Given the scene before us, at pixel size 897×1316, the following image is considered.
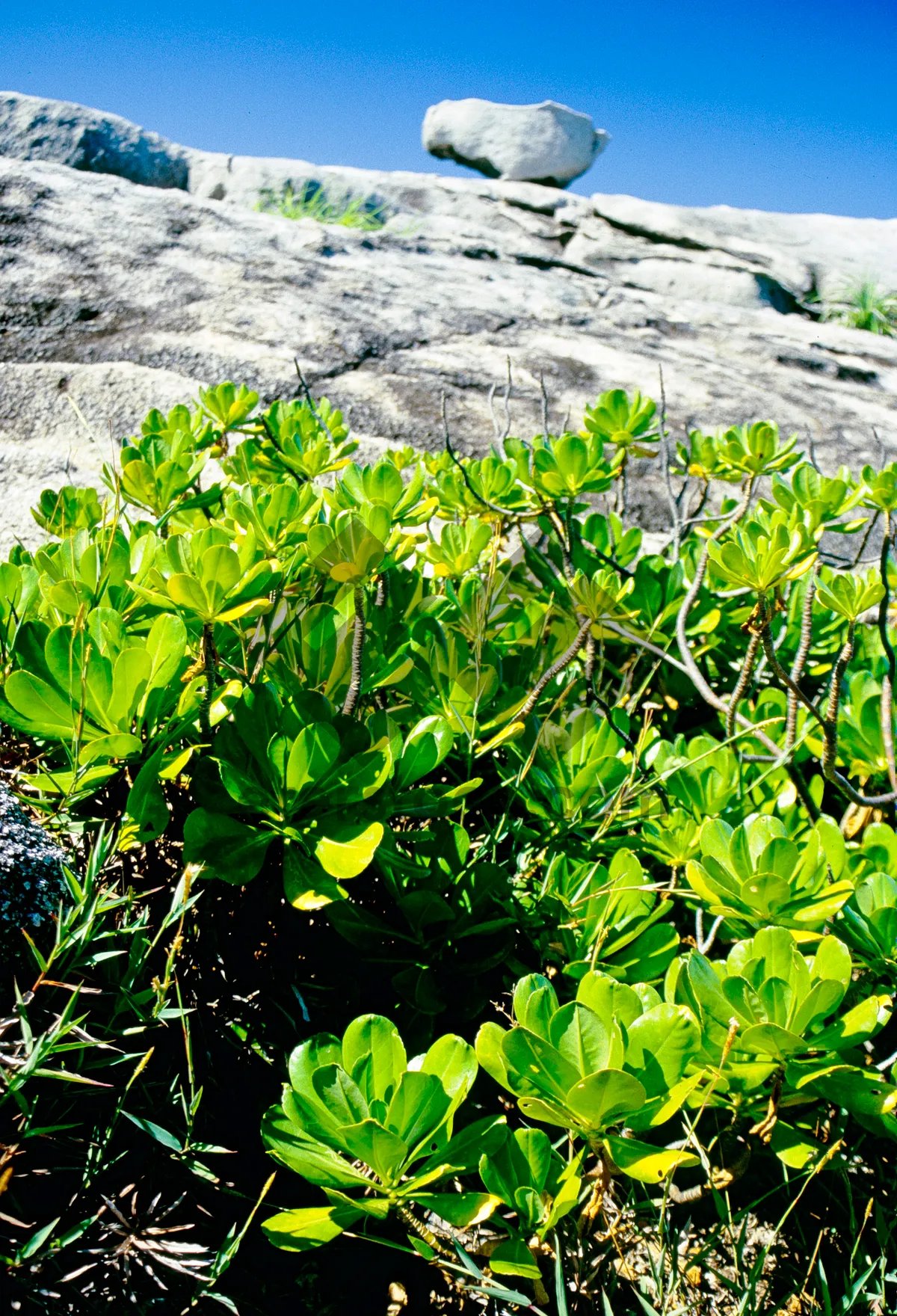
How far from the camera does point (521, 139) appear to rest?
14.7 m

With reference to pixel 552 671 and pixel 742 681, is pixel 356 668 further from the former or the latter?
pixel 742 681

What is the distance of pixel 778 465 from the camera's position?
1.62 meters

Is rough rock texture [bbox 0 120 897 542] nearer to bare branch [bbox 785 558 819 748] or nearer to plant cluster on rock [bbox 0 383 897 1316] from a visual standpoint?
plant cluster on rock [bbox 0 383 897 1316]

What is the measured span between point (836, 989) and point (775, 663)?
419 mm

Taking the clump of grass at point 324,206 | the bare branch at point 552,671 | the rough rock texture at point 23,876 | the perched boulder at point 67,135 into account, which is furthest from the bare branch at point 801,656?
the clump of grass at point 324,206

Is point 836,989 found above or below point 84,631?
below

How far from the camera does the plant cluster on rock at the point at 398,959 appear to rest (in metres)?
0.72

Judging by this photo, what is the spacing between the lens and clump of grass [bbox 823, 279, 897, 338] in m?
9.19

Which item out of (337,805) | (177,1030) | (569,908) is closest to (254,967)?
(177,1030)

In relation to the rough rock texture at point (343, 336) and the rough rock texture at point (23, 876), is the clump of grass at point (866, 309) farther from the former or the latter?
the rough rock texture at point (23, 876)

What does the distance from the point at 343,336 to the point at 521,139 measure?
14586mm

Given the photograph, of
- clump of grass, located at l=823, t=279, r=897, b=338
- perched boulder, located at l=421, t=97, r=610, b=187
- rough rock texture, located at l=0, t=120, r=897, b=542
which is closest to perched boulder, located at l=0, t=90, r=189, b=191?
rough rock texture, located at l=0, t=120, r=897, b=542

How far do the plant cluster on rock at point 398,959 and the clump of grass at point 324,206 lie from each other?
18.7 feet

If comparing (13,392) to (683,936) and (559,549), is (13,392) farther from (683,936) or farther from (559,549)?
(683,936)
